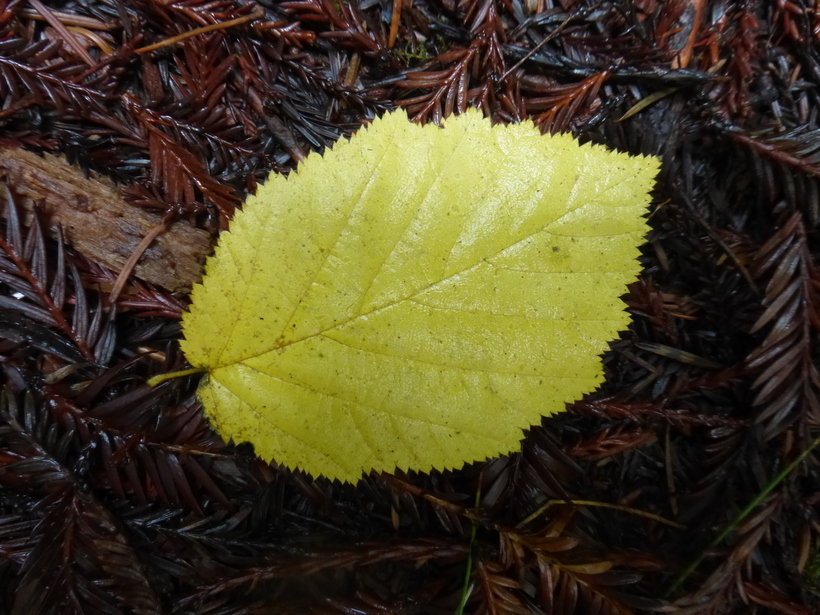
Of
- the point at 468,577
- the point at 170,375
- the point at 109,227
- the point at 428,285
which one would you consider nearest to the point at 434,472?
the point at 468,577

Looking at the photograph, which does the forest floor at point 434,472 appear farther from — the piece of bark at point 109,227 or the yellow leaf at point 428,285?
the yellow leaf at point 428,285

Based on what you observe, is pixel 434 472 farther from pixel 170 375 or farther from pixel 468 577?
pixel 170 375

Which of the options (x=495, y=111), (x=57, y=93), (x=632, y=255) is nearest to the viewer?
(x=632, y=255)

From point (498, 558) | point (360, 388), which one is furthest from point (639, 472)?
point (360, 388)

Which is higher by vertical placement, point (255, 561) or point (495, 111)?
point (495, 111)

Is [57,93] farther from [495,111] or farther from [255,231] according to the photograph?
[495,111]

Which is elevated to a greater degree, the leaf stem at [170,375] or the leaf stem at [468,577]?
the leaf stem at [170,375]

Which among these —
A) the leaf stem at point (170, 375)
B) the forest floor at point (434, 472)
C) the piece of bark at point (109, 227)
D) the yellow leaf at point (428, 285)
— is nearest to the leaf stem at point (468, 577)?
the forest floor at point (434, 472)
